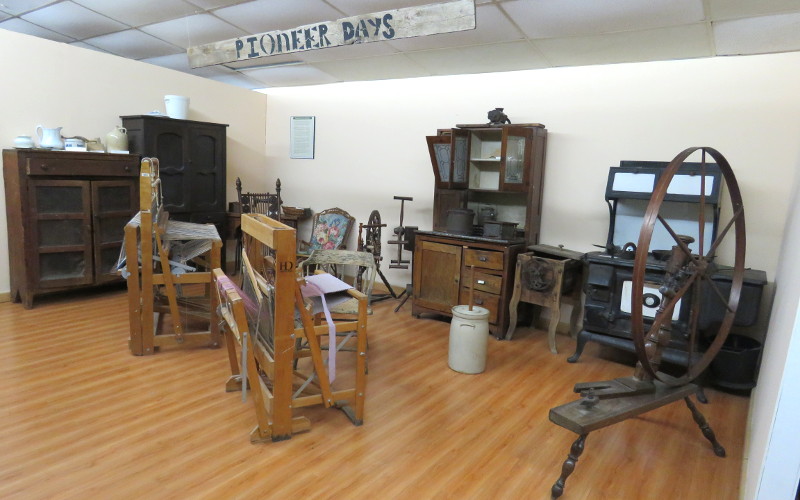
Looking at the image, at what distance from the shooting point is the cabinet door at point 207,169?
17.4 ft

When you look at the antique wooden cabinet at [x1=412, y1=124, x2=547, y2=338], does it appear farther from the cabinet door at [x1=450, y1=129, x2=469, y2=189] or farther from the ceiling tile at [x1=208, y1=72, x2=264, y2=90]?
the ceiling tile at [x1=208, y1=72, x2=264, y2=90]

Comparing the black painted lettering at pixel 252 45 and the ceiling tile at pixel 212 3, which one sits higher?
the ceiling tile at pixel 212 3

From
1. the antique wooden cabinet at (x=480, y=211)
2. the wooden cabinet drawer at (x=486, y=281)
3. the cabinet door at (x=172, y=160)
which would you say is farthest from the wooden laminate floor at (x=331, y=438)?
the cabinet door at (x=172, y=160)

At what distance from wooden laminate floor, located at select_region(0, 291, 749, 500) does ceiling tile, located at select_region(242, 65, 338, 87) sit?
336 cm

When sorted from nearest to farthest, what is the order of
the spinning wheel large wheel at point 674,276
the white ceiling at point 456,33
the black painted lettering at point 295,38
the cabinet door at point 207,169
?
the spinning wheel large wheel at point 674,276, the white ceiling at point 456,33, the black painted lettering at point 295,38, the cabinet door at point 207,169

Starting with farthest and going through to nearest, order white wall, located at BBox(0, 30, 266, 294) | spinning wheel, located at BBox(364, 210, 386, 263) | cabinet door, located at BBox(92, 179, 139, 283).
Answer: spinning wheel, located at BBox(364, 210, 386, 263)
cabinet door, located at BBox(92, 179, 139, 283)
white wall, located at BBox(0, 30, 266, 294)

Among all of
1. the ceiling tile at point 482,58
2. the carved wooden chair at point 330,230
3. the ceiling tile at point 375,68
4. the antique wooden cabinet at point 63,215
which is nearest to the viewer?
the ceiling tile at point 482,58

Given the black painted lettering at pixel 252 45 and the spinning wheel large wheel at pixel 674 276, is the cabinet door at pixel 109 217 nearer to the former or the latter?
the black painted lettering at pixel 252 45

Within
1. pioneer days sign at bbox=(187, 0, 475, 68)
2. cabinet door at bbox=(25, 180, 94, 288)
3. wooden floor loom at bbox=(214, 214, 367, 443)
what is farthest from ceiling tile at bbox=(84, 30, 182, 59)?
wooden floor loom at bbox=(214, 214, 367, 443)

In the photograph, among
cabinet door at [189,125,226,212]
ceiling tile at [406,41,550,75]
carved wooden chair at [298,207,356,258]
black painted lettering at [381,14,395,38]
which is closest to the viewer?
black painted lettering at [381,14,395,38]

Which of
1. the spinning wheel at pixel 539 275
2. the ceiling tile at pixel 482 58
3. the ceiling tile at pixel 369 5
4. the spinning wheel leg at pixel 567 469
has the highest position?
the ceiling tile at pixel 369 5

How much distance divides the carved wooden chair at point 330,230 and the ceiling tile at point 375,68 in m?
1.56

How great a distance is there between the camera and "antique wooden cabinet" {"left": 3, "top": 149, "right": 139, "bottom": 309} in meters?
4.11

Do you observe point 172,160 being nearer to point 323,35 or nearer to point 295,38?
point 295,38
